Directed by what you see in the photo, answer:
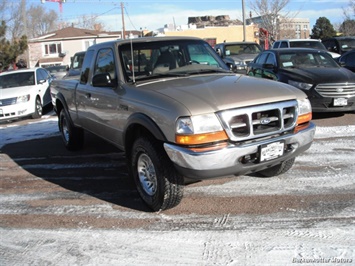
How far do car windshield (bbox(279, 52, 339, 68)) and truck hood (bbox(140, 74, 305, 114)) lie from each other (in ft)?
18.2

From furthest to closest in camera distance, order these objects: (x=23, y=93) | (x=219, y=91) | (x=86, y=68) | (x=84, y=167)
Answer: (x=23, y=93), (x=84, y=167), (x=86, y=68), (x=219, y=91)

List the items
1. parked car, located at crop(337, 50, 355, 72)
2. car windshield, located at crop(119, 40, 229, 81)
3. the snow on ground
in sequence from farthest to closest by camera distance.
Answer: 1. parked car, located at crop(337, 50, 355, 72)
2. car windshield, located at crop(119, 40, 229, 81)
3. the snow on ground

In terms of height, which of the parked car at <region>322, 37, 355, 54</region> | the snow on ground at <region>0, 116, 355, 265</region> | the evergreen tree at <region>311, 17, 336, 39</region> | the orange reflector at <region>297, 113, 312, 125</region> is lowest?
the snow on ground at <region>0, 116, 355, 265</region>

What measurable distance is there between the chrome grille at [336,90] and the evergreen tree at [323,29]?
39.3m

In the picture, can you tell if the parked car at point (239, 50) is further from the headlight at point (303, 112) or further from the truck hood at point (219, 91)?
the headlight at point (303, 112)

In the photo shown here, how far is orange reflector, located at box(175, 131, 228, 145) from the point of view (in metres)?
3.65

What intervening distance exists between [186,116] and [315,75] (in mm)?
6086

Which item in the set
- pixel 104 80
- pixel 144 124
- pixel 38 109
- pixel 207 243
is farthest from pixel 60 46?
pixel 207 243

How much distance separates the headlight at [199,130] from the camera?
364cm

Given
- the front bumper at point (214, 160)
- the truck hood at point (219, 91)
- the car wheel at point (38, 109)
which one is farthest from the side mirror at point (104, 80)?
the car wheel at point (38, 109)

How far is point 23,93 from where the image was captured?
1210 cm

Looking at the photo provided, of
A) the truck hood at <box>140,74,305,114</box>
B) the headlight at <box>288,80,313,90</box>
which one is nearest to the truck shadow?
the truck hood at <box>140,74,305,114</box>

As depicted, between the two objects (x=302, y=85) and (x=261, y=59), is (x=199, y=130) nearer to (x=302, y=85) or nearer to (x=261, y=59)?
(x=302, y=85)

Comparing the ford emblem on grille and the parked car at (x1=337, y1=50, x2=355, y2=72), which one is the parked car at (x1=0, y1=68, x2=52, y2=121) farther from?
the ford emblem on grille
